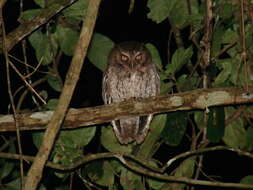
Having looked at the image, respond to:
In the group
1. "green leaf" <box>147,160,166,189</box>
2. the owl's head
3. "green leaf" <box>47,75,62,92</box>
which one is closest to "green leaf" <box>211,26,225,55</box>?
"green leaf" <box>147,160,166,189</box>

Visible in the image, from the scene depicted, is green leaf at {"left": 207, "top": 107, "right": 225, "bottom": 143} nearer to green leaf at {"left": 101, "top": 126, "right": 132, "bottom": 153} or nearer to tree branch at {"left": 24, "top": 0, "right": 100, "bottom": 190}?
green leaf at {"left": 101, "top": 126, "right": 132, "bottom": 153}

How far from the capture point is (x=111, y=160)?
3.56 meters

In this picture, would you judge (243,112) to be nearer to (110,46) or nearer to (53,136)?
(110,46)

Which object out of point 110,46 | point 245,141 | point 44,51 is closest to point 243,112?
point 245,141

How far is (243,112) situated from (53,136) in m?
1.72

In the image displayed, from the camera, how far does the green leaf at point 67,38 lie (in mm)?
3406

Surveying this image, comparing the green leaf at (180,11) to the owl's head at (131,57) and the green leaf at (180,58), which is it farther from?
the owl's head at (131,57)

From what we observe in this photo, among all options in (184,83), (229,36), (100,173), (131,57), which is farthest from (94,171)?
(131,57)

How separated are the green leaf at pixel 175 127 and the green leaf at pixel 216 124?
23 cm

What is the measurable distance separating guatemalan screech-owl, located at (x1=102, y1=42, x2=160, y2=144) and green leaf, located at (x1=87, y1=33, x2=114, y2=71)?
1.13 metres

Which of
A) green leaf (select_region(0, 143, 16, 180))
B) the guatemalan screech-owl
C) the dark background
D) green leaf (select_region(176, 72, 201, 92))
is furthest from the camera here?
the dark background

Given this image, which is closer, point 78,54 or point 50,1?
point 78,54

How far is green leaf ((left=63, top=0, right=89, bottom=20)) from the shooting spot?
319cm

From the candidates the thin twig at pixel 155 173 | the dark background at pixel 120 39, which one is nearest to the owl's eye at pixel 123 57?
the dark background at pixel 120 39
